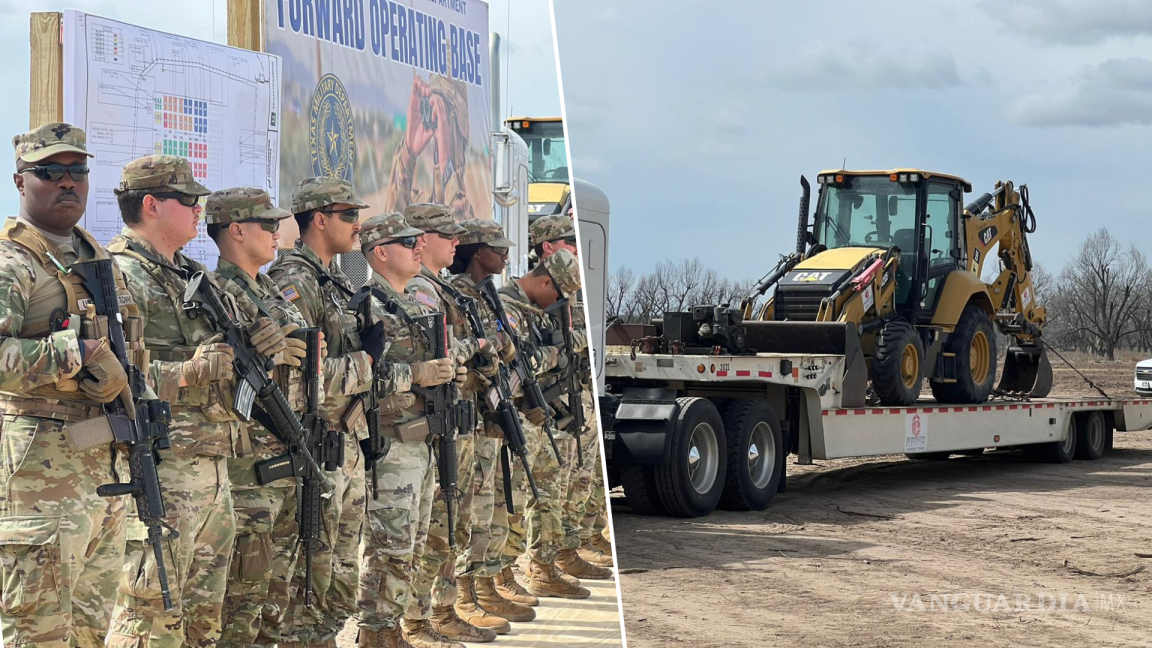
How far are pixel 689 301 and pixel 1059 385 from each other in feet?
73.0

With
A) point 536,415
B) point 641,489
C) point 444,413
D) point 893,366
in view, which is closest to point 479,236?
point 536,415

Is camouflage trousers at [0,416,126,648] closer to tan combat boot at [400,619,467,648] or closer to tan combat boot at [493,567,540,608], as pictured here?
tan combat boot at [400,619,467,648]

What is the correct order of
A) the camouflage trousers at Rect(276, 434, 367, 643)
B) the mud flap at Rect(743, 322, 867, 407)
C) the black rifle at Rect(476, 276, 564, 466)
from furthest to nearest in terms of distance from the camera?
the mud flap at Rect(743, 322, 867, 407) → the black rifle at Rect(476, 276, 564, 466) → the camouflage trousers at Rect(276, 434, 367, 643)

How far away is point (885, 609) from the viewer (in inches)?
265

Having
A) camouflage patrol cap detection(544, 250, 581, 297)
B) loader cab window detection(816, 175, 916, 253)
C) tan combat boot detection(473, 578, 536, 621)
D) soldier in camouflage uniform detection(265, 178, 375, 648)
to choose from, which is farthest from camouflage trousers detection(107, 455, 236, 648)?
loader cab window detection(816, 175, 916, 253)

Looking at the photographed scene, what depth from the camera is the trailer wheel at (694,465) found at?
905 cm

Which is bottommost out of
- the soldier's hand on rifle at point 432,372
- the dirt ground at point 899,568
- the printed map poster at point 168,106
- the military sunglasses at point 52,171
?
the dirt ground at point 899,568

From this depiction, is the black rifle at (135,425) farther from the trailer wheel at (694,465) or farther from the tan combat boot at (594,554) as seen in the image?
the trailer wheel at (694,465)

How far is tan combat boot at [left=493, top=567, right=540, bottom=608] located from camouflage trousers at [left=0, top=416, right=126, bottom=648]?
9.26ft

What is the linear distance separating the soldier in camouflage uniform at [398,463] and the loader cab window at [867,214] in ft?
26.9

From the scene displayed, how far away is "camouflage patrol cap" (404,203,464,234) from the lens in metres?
5.38

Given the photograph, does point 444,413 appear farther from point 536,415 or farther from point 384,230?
point 536,415

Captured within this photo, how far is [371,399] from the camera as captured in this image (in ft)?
15.3

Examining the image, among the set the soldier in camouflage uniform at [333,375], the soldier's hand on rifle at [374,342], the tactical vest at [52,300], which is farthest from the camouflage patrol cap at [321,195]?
the tactical vest at [52,300]
